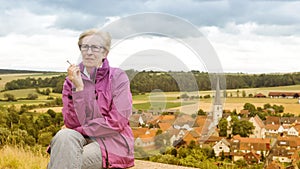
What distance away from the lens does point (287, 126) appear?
48.5 feet

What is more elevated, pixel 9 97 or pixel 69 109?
pixel 69 109

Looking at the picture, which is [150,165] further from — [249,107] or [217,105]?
[249,107]

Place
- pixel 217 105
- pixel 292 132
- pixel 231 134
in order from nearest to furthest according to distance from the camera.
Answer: pixel 217 105, pixel 231 134, pixel 292 132

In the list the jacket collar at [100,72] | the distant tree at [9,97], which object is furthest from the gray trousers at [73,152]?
the distant tree at [9,97]

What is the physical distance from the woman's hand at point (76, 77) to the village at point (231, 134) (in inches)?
26.3

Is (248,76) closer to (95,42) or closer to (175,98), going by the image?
(175,98)

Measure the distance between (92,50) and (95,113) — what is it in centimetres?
43

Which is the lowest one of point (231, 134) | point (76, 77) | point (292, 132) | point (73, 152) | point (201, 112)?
point (292, 132)

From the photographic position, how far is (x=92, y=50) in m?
3.14

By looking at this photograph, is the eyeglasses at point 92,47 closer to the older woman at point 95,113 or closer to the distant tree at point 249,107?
the older woman at point 95,113

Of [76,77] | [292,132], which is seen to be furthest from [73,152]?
[292,132]

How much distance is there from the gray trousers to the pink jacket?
0.05 metres

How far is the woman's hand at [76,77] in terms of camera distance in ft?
9.93

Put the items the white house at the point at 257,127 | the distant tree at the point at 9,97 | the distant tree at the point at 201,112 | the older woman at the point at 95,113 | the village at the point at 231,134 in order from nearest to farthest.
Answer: the older woman at the point at 95,113, the village at the point at 231,134, the distant tree at the point at 201,112, the white house at the point at 257,127, the distant tree at the point at 9,97
